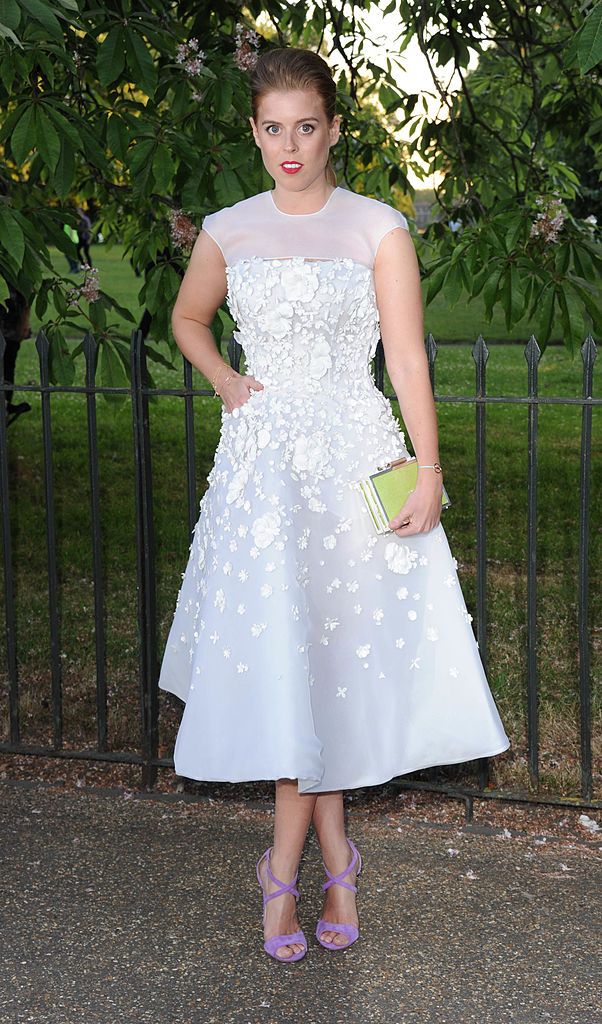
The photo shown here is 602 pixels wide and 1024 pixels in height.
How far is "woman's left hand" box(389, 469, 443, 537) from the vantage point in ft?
9.48

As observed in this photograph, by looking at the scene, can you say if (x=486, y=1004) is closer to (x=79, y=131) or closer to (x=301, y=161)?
(x=301, y=161)

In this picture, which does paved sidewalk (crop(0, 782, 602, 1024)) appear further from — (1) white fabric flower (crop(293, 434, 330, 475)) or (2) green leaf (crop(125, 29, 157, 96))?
(2) green leaf (crop(125, 29, 157, 96))

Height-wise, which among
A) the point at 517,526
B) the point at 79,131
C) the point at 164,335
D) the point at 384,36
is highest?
the point at 384,36

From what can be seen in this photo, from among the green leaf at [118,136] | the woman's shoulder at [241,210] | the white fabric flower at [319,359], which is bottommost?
the white fabric flower at [319,359]

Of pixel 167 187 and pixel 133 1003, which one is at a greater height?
pixel 167 187

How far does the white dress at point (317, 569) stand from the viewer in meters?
2.89

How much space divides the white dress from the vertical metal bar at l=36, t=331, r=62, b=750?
1.09 m

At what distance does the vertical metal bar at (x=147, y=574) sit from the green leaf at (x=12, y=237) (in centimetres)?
48

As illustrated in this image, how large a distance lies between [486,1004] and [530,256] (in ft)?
8.84

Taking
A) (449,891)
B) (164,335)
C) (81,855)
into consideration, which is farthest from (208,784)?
(164,335)

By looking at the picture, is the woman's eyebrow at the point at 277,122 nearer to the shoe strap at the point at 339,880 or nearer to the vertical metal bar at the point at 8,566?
the vertical metal bar at the point at 8,566

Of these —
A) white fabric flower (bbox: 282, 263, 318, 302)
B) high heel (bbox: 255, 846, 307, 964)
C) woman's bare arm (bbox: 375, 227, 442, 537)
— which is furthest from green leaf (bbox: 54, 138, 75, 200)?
high heel (bbox: 255, 846, 307, 964)

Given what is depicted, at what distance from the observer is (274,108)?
281cm

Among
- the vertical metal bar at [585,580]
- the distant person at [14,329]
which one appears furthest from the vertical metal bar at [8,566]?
the distant person at [14,329]
